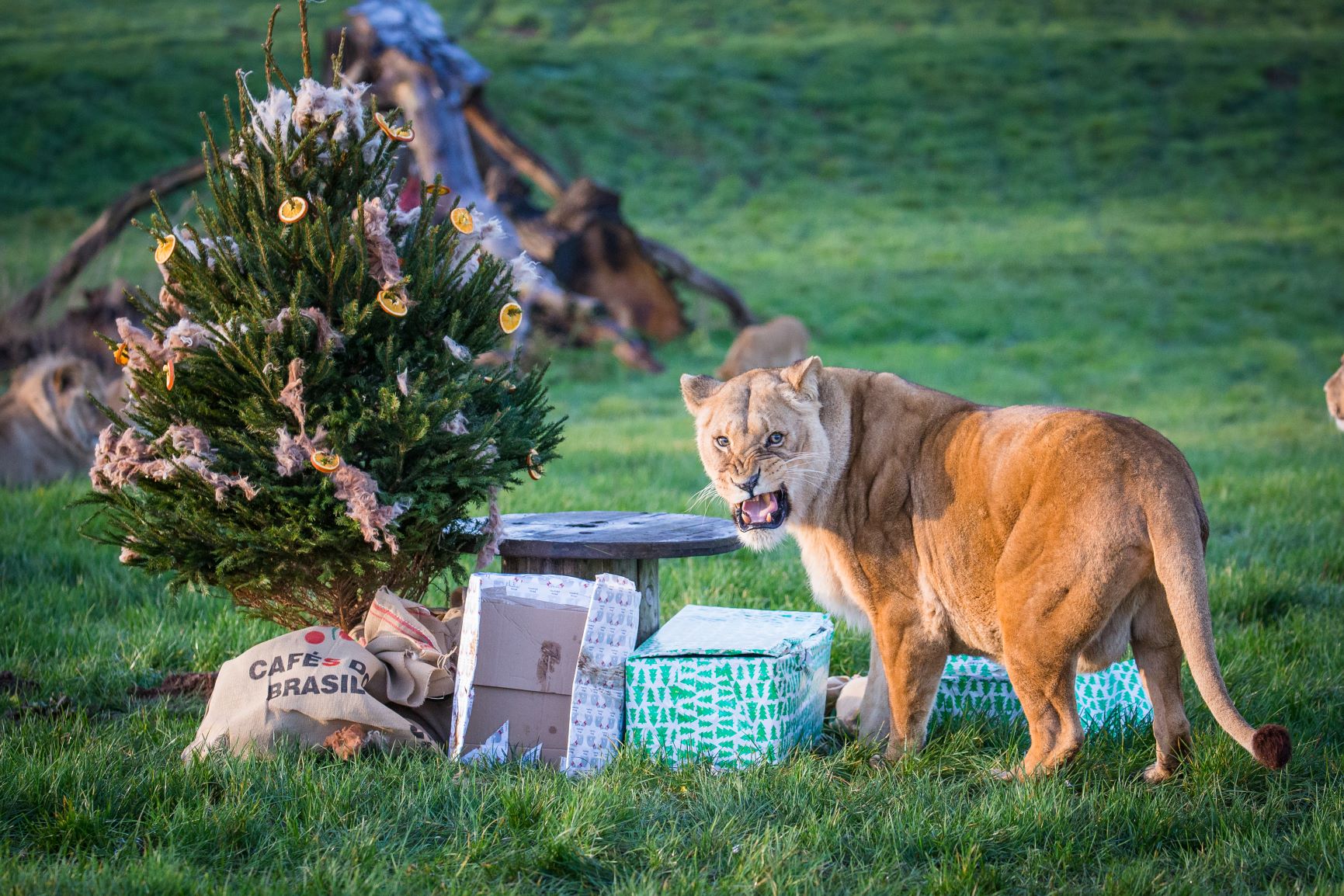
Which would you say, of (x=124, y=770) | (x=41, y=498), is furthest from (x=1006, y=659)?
(x=41, y=498)

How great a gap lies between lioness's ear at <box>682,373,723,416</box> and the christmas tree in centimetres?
77

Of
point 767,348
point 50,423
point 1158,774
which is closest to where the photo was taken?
point 1158,774

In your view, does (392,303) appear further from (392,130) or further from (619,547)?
(619,547)

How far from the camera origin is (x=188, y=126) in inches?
1037

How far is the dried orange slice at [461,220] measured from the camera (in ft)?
16.1

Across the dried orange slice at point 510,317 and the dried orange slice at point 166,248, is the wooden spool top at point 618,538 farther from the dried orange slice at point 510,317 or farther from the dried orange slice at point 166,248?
the dried orange slice at point 166,248

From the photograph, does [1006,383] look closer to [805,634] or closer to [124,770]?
[805,634]

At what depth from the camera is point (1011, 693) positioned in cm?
528

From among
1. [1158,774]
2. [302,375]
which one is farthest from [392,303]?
[1158,774]

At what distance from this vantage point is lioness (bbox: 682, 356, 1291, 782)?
415 centimetres

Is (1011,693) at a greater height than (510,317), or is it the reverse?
(510,317)

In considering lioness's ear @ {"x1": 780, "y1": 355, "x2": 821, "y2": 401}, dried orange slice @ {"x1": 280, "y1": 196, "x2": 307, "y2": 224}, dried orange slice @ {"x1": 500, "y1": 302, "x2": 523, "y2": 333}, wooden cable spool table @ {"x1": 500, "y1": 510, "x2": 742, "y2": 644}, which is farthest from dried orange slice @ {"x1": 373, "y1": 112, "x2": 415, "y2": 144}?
lioness's ear @ {"x1": 780, "y1": 355, "x2": 821, "y2": 401}

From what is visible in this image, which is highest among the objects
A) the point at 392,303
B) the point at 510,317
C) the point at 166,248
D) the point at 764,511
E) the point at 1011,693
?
the point at 166,248

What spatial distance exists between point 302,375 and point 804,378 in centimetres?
196
